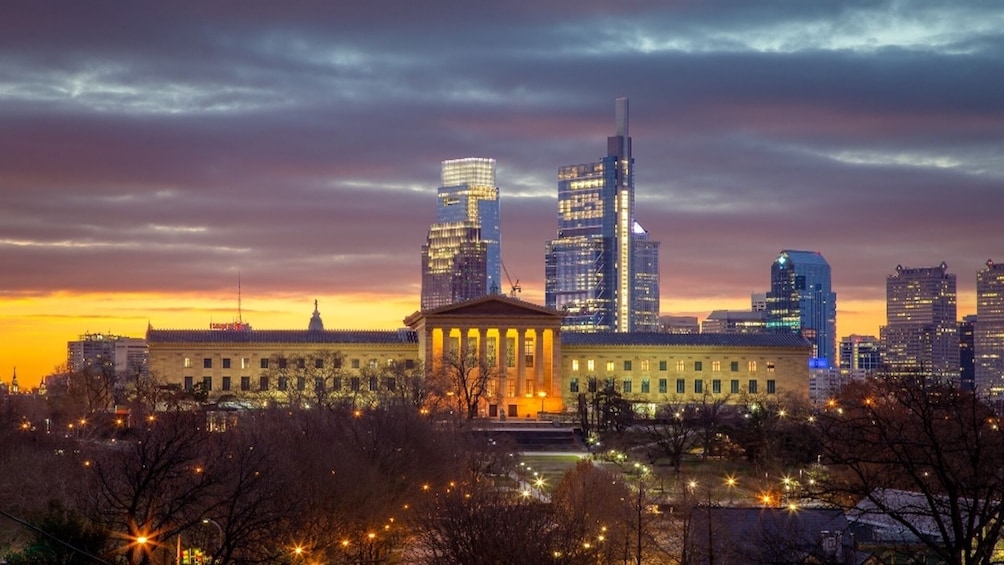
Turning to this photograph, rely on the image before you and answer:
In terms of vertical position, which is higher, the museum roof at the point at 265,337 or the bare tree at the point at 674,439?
the museum roof at the point at 265,337

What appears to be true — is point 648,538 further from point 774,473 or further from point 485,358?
point 485,358

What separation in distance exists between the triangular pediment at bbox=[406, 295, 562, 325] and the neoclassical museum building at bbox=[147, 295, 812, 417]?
0.12 m

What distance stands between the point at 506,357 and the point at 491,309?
19.2 ft

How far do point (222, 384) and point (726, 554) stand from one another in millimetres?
135364

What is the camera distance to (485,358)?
588 ft

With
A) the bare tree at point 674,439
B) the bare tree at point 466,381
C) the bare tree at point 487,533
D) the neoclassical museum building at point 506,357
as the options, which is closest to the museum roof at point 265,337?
the neoclassical museum building at point 506,357

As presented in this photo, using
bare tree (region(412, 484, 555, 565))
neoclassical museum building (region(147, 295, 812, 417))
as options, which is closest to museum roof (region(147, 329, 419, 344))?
neoclassical museum building (region(147, 295, 812, 417))

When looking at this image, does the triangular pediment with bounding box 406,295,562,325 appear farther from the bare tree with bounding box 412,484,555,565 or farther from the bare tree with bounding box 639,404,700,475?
the bare tree with bounding box 412,484,555,565

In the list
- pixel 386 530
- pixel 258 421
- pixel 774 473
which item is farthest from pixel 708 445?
pixel 386 530

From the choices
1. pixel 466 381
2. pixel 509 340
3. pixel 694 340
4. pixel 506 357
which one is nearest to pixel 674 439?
pixel 466 381

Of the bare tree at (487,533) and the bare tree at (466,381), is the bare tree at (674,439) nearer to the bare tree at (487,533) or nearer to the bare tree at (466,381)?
the bare tree at (466,381)

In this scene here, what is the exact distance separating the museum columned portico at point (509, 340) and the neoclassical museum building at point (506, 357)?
0.12 metres

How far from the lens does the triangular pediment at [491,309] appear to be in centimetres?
18375

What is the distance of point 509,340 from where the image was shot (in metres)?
185
